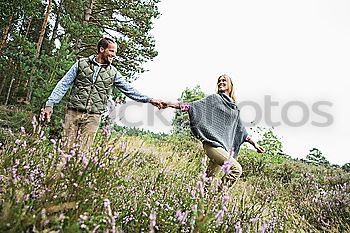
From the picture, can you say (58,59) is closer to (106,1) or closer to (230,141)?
(230,141)

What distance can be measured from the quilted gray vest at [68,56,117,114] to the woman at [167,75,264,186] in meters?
0.99

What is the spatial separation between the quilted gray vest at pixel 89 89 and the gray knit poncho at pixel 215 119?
123cm

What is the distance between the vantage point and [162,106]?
12.4ft

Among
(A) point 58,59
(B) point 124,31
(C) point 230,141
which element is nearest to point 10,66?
(B) point 124,31

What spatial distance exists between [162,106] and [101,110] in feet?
2.87

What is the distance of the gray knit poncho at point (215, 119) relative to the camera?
11.5ft

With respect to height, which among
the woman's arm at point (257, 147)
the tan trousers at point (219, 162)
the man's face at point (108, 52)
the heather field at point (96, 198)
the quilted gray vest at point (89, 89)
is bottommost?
the heather field at point (96, 198)

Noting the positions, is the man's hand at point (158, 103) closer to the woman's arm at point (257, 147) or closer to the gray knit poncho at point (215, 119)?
the gray knit poncho at point (215, 119)

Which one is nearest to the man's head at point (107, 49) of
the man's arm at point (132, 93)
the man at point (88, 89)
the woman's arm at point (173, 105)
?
the man at point (88, 89)

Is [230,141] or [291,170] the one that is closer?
[230,141]

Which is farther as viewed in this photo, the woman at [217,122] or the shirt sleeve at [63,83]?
the woman at [217,122]

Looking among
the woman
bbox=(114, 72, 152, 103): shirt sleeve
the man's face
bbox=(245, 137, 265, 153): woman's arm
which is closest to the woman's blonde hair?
the woman

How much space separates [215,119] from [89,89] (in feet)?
5.59

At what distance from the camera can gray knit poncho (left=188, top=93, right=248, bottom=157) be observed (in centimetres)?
351
